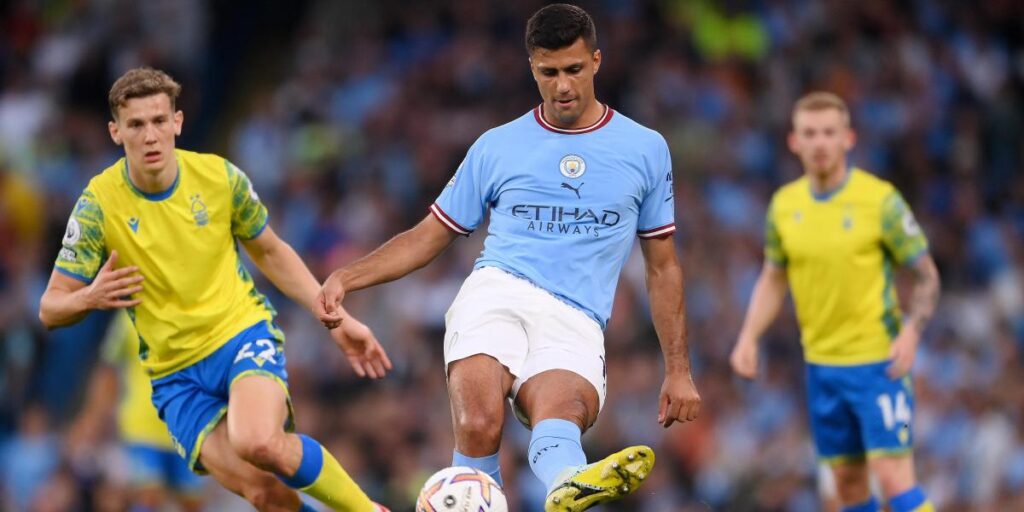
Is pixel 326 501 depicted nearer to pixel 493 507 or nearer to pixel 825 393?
pixel 493 507

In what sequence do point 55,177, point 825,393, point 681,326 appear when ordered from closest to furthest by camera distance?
point 681,326, point 825,393, point 55,177

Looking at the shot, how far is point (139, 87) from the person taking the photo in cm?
754

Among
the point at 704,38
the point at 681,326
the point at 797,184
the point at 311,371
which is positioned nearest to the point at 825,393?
the point at 797,184

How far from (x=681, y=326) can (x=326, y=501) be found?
77.0 inches

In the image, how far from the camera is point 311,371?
13.6 m

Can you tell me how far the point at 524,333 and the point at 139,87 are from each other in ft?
7.40

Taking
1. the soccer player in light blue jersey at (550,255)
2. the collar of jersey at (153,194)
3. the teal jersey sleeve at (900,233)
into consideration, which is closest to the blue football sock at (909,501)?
the teal jersey sleeve at (900,233)

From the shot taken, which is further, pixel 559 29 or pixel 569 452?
pixel 559 29

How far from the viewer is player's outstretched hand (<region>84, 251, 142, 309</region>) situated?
710cm

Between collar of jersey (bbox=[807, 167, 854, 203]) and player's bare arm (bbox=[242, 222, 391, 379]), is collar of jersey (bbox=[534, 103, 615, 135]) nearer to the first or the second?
player's bare arm (bbox=[242, 222, 391, 379])

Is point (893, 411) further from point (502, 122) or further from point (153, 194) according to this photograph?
point (502, 122)

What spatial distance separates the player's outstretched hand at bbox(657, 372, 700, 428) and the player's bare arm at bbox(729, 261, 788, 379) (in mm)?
2204

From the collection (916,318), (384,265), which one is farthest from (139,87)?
(916,318)

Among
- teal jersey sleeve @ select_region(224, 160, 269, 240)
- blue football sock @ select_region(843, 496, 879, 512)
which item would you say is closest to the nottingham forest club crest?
teal jersey sleeve @ select_region(224, 160, 269, 240)
